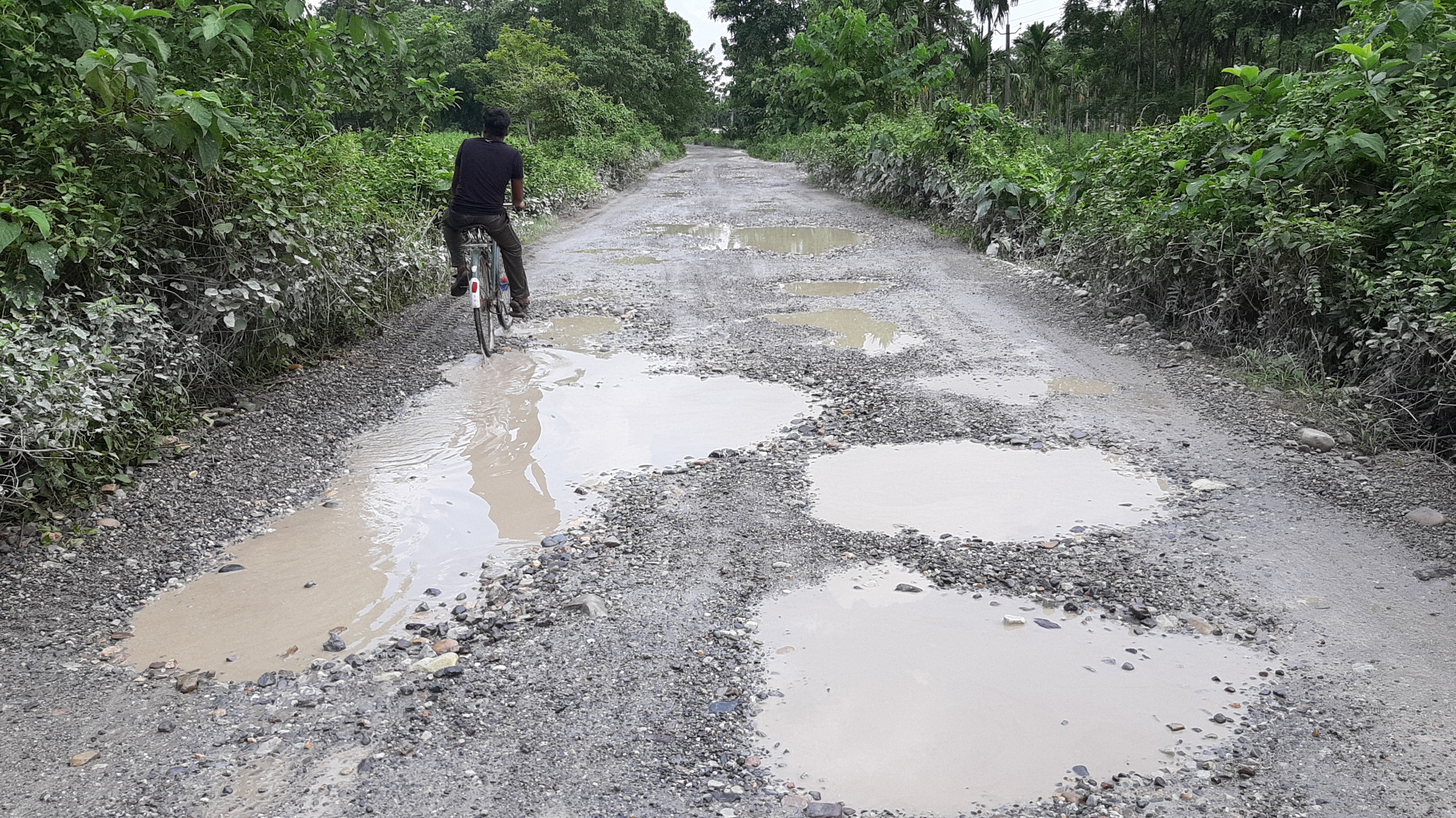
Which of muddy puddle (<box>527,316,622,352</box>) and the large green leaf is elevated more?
the large green leaf

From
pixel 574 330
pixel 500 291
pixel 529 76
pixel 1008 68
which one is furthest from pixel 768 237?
pixel 1008 68

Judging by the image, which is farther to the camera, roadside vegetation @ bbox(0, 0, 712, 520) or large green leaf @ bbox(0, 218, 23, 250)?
roadside vegetation @ bbox(0, 0, 712, 520)

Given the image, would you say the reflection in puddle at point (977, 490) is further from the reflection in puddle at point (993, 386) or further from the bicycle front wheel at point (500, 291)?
the bicycle front wheel at point (500, 291)

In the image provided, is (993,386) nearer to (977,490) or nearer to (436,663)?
(977,490)

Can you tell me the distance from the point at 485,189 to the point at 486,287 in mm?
795

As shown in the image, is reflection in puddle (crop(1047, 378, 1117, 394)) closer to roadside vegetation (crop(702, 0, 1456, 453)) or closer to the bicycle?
roadside vegetation (crop(702, 0, 1456, 453))

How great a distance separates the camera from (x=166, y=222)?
16.7ft

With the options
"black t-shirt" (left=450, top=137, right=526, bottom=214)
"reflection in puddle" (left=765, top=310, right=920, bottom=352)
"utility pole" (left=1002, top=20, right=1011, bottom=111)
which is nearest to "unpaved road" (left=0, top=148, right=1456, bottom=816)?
"reflection in puddle" (left=765, top=310, right=920, bottom=352)

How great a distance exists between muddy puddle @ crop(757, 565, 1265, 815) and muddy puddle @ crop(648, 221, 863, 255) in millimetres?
8784

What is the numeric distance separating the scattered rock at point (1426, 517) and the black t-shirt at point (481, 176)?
5915mm

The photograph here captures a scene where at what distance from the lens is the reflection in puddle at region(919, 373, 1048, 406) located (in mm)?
5637

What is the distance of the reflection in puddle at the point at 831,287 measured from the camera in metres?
9.05

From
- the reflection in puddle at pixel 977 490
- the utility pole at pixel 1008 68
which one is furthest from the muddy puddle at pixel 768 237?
the utility pole at pixel 1008 68

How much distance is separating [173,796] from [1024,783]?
2.21 m
